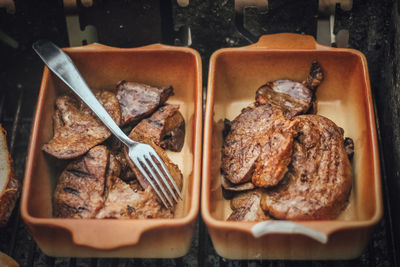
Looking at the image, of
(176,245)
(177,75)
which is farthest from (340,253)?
(177,75)

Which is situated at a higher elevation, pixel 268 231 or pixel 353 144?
pixel 353 144

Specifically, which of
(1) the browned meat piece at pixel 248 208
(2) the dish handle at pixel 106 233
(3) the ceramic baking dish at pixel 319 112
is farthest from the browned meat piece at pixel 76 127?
(1) the browned meat piece at pixel 248 208

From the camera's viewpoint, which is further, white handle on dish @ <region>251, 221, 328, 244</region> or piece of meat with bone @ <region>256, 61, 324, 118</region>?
piece of meat with bone @ <region>256, 61, 324, 118</region>

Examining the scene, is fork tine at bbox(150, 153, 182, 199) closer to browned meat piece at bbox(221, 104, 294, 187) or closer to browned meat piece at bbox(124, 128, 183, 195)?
browned meat piece at bbox(124, 128, 183, 195)

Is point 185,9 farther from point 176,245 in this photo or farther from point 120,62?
point 176,245

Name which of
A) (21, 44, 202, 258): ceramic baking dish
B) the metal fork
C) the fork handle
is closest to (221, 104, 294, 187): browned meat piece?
(21, 44, 202, 258): ceramic baking dish

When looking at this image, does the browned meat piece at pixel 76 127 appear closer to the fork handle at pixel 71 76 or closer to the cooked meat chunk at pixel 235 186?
the fork handle at pixel 71 76

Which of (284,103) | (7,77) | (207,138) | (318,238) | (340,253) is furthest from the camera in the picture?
(7,77)
